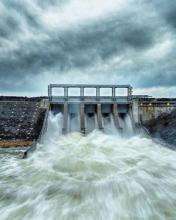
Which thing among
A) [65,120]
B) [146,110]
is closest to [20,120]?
[65,120]

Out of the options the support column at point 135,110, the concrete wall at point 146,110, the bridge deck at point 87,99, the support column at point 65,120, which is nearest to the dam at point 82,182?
the support column at point 65,120

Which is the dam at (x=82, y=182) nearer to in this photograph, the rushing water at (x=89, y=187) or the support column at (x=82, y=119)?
the rushing water at (x=89, y=187)

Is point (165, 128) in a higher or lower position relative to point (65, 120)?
lower

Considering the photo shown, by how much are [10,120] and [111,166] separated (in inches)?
352

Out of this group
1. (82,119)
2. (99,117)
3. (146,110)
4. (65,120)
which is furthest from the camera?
(146,110)

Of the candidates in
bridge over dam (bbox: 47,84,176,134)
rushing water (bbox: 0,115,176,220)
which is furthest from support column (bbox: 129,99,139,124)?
rushing water (bbox: 0,115,176,220)

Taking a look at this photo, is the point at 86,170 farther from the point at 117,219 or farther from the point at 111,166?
the point at 117,219

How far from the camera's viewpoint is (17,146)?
10250mm

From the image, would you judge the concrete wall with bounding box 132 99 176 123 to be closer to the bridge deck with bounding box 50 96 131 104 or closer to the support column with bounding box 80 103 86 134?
the bridge deck with bounding box 50 96 131 104

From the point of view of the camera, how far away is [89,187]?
5.18m

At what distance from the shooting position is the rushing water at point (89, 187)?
397 cm

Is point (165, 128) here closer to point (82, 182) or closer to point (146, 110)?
point (146, 110)

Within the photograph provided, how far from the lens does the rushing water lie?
13.0ft

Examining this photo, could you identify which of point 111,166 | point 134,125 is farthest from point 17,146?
point 134,125
